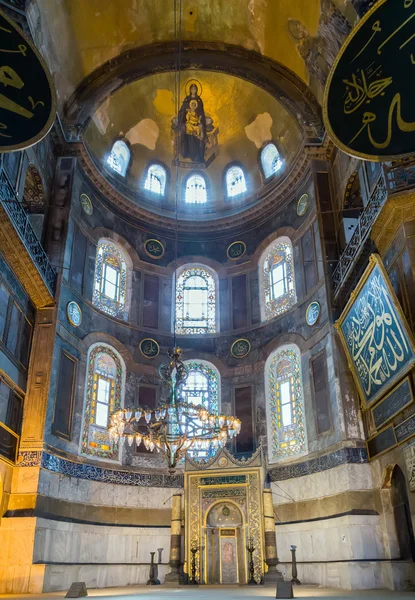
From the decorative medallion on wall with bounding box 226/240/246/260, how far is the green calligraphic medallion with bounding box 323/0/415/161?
250 inches

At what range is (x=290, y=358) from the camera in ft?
43.1

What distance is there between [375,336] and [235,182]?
351 inches

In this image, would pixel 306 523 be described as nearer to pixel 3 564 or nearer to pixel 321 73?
pixel 3 564

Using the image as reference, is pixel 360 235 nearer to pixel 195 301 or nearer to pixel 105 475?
pixel 195 301

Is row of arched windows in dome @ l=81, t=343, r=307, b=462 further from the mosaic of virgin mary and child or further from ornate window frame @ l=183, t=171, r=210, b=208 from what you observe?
the mosaic of virgin mary and child

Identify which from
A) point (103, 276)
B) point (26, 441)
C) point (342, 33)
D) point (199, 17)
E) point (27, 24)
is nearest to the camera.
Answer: point (26, 441)

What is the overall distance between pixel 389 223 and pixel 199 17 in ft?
31.3

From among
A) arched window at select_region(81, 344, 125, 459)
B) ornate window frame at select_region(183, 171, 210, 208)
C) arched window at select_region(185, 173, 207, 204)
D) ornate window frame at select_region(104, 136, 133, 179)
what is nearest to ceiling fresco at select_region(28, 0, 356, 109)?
ornate window frame at select_region(104, 136, 133, 179)

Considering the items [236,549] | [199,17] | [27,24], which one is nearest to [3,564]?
[236,549]

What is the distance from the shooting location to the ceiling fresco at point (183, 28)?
Answer: 1296cm

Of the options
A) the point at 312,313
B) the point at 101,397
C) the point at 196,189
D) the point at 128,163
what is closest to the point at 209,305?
the point at 312,313

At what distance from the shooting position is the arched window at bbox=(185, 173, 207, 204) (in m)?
16.8

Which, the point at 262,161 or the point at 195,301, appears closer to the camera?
the point at 195,301

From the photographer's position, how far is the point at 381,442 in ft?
31.4
